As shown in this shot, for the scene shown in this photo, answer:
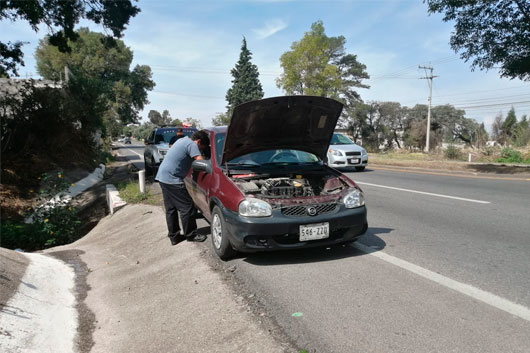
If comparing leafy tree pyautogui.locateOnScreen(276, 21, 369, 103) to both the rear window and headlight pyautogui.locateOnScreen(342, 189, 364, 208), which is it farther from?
headlight pyautogui.locateOnScreen(342, 189, 364, 208)

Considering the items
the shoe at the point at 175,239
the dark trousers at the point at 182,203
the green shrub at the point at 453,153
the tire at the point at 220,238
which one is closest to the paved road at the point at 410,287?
the tire at the point at 220,238

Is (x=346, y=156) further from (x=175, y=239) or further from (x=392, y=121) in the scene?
(x=392, y=121)

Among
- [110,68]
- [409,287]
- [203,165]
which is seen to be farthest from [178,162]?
[110,68]

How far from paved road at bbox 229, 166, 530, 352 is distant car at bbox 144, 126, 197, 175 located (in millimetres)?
8948

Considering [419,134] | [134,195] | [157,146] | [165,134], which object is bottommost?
[134,195]

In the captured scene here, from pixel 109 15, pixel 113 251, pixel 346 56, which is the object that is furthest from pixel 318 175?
pixel 346 56

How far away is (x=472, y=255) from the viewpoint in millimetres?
4625

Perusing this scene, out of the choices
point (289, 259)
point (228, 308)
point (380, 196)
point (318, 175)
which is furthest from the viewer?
point (380, 196)

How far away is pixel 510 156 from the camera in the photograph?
2105 cm

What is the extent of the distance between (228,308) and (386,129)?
5462 centimetres

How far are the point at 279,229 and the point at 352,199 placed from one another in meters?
1.09

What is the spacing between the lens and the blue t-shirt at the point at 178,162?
567 cm

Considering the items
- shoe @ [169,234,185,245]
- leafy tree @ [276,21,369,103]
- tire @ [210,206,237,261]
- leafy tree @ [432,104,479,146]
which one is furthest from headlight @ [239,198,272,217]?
leafy tree @ [432,104,479,146]

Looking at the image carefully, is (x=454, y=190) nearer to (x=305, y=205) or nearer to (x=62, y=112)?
(x=305, y=205)
